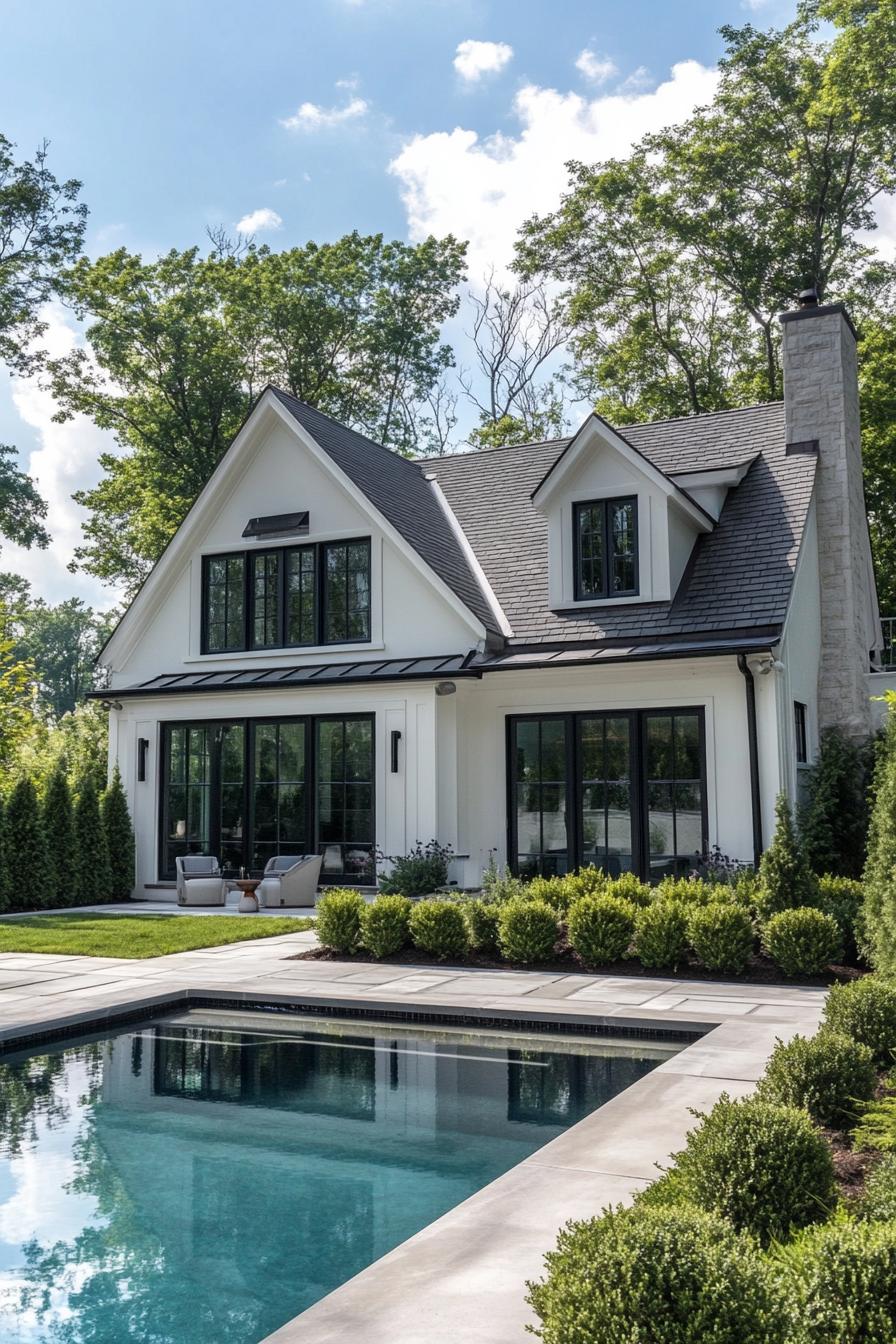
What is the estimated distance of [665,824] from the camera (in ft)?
48.1

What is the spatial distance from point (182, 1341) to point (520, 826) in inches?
469

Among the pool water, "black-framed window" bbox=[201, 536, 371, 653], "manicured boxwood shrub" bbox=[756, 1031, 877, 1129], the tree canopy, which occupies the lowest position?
the pool water

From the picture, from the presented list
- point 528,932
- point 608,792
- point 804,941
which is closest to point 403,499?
point 608,792

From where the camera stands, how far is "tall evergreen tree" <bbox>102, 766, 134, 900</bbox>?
58.1 ft

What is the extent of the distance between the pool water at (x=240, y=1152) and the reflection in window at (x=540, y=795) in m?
6.98

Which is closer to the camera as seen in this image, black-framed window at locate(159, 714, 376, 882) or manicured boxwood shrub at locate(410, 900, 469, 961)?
manicured boxwood shrub at locate(410, 900, 469, 961)

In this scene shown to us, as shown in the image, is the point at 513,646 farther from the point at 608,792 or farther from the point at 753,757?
the point at 753,757

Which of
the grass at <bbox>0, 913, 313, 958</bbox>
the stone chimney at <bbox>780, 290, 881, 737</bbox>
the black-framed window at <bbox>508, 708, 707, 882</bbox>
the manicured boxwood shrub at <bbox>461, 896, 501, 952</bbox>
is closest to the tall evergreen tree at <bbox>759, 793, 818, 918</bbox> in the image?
the manicured boxwood shrub at <bbox>461, 896, 501, 952</bbox>

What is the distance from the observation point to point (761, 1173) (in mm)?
4023

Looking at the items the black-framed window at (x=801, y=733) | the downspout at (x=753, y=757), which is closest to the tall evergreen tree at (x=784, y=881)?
the downspout at (x=753, y=757)

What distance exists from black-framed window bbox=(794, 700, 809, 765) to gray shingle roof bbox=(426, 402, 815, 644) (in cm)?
165

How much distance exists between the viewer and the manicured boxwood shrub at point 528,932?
10.8 m

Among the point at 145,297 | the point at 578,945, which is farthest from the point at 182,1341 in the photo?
the point at 145,297

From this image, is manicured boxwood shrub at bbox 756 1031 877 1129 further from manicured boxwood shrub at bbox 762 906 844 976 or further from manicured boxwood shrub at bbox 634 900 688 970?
manicured boxwood shrub at bbox 634 900 688 970
